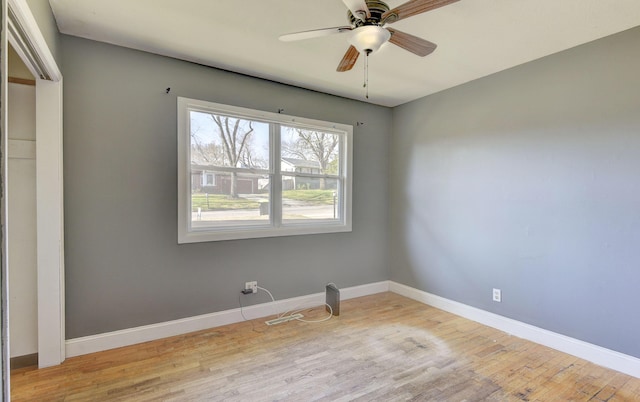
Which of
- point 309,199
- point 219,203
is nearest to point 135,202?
point 219,203

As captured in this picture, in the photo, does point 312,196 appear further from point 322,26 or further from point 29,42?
point 29,42

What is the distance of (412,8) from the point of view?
1552mm

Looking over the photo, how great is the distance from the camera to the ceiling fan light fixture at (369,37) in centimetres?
167

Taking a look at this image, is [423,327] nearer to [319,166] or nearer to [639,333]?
[639,333]

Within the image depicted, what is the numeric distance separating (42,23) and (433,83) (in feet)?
10.9

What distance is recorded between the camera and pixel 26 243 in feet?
7.24

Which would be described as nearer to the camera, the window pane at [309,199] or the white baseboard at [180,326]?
the white baseboard at [180,326]

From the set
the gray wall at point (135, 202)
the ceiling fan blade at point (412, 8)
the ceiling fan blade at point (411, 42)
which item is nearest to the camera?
the ceiling fan blade at point (412, 8)

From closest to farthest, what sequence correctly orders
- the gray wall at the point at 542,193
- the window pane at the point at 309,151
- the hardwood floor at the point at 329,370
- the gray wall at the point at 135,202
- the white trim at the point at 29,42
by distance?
the white trim at the point at 29,42 < the hardwood floor at the point at 329,370 < the gray wall at the point at 542,193 < the gray wall at the point at 135,202 < the window pane at the point at 309,151

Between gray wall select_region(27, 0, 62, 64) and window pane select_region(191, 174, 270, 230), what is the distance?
4.20ft

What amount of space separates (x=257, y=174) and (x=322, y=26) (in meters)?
1.60

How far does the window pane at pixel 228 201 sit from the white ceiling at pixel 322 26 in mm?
1099

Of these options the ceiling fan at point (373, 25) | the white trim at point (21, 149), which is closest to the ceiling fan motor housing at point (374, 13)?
the ceiling fan at point (373, 25)

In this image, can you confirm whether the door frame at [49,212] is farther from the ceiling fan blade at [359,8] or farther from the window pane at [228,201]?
the ceiling fan blade at [359,8]
